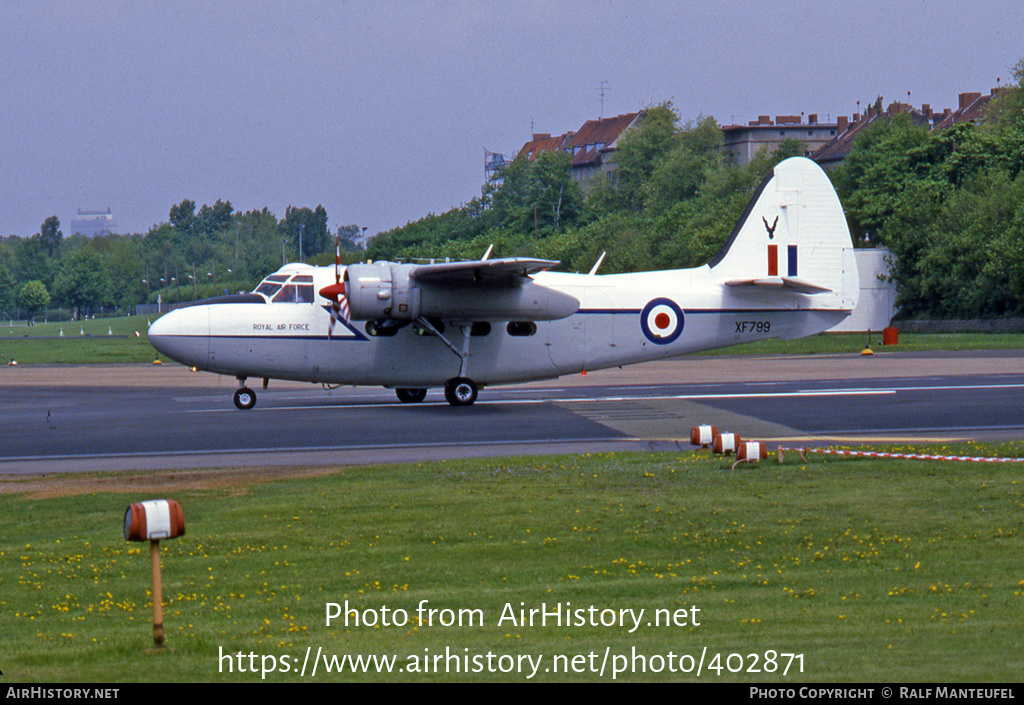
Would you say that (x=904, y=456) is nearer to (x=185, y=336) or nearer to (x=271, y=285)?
(x=271, y=285)

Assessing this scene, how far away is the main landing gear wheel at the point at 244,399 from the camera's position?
87.0 feet

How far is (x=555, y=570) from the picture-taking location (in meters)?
9.85

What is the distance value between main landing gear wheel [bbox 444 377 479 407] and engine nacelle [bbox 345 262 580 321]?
161cm

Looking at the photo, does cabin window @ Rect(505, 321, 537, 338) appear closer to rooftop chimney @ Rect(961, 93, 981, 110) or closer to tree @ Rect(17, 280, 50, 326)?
rooftop chimney @ Rect(961, 93, 981, 110)

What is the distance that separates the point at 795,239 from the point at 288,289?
1386 cm

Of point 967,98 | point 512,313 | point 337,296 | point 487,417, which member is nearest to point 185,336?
point 337,296

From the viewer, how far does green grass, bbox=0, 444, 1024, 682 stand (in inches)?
273

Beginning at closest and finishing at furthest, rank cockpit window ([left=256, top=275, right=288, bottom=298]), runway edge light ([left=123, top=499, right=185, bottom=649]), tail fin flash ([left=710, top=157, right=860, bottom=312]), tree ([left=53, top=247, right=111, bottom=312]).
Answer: runway edge light ([left=123, top=499, right=185, bottom=649]) → cockpit window ([left=256, top=275, right=288, bottom=298]) → tail fin flash ([left=710, top=157, right=860, bottom=312]) → tree ([left=53, top=247, right=111, bottom=312])

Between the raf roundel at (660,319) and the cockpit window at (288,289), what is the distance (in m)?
8.74

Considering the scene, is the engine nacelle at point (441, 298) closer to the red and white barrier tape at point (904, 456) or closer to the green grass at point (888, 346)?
the red and white barrier tape at point (904, 456)

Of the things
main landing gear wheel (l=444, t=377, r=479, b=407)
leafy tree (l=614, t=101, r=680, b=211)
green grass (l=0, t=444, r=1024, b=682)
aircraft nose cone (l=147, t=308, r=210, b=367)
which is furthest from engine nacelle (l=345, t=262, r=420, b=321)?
leafy tree (l=614, t=101, r=680, b=211)

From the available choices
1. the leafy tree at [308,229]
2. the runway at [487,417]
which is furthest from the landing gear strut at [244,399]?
the leafy tree at [308,229]

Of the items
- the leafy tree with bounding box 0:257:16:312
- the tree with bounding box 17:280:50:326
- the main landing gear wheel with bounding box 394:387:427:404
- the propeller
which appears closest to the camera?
the propeller

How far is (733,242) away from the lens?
29219 mm
